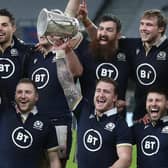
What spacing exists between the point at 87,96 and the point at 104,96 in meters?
0.73

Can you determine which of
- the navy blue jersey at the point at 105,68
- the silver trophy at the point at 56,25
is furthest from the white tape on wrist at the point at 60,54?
the navy blue jersey at the point at 105,68

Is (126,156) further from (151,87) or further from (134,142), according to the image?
(151,87)

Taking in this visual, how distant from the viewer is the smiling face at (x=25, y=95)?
17.0 feet

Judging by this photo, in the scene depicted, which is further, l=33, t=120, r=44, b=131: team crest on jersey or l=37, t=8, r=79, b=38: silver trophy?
l=33, t=120, r=44, b=131: team crest on jersey

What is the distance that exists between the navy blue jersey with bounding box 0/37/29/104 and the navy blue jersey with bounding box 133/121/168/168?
1145 mm

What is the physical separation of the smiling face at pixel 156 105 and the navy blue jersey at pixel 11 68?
4.01 feet

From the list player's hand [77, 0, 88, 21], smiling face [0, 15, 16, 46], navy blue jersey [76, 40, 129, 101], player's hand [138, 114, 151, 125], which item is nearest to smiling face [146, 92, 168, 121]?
player's hand [138, 114, 151, 125]

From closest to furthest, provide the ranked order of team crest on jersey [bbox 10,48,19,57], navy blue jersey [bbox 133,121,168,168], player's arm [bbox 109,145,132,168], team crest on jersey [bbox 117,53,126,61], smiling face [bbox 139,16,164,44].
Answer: player's arm [bbox 109,145,132,168]
navy blue jersey [bbox 133,121,168,168]
smiling face [bbox 139,16,164,44]
team crest on jersey [bbox 117,53,126,61]
team crest on jersey [bbox 10,48,19,57]

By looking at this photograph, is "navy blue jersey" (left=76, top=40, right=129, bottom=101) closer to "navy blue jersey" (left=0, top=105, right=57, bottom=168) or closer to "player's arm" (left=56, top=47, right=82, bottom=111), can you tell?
"player's arm" (left=56, top=47, right=82, bottom=111)

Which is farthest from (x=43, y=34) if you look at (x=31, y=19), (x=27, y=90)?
(x=31, y=19)

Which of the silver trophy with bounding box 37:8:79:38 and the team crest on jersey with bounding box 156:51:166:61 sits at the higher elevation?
the silver trophy with bounding box 37:8:79:38

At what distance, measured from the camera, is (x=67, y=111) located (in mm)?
5723

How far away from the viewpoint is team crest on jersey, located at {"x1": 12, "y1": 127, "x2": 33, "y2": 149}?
5.19m

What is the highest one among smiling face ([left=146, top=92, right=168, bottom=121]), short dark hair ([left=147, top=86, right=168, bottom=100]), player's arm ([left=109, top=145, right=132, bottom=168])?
short dark hair ([left=147, top=86, right=168, bottom=100])
